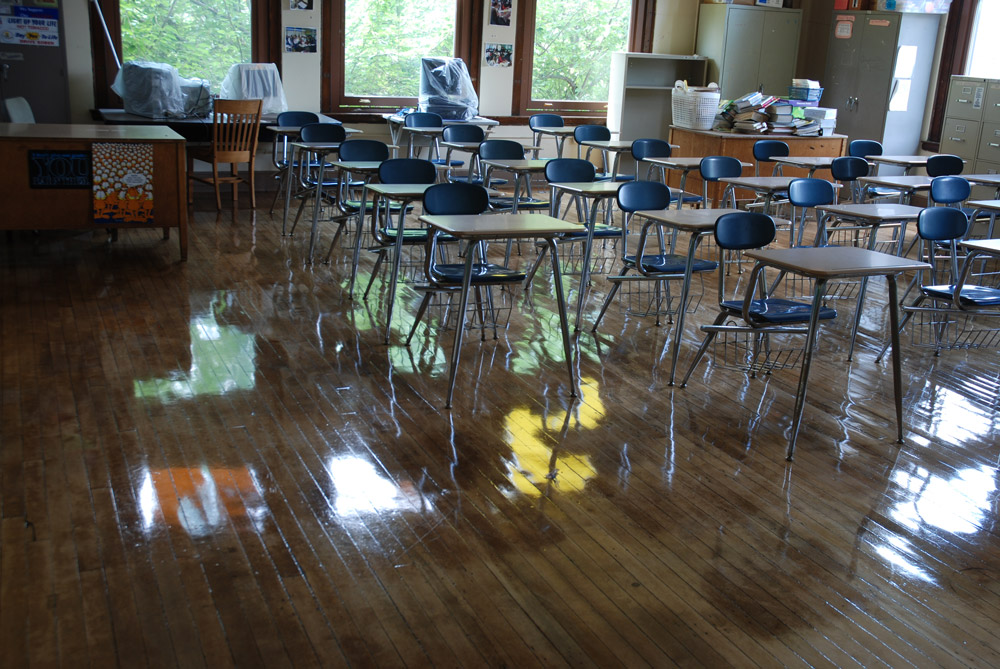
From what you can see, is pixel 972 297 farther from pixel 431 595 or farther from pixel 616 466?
pixel 431 595

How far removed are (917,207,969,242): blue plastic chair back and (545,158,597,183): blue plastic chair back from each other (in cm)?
226

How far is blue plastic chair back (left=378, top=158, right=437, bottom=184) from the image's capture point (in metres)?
5.82

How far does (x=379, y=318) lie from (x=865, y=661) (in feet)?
11.9

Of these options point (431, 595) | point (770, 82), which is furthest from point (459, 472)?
point (770, 82)

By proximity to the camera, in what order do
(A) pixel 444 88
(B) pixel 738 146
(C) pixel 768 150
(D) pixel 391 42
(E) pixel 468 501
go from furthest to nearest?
1. (D) pixel 391 42
2. (A) pixel 444 88
3. (B) pixel 738 146
4. (C) pixel 768 150
5. (E) pixel 468 501

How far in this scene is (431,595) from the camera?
2760 mm

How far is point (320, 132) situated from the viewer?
25.4 feet

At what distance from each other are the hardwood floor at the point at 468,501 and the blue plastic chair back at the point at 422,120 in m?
4.22

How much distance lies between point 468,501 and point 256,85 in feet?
23.8

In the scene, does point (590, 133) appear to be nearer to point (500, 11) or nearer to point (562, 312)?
point (500, 11)

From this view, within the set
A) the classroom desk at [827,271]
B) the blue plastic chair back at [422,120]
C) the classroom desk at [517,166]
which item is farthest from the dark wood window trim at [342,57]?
the classroom desk at [827,271]

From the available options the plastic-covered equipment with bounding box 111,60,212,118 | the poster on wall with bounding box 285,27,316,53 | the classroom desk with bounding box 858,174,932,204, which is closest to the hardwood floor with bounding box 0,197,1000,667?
the classroom desk with bounding box 858,174,932,204

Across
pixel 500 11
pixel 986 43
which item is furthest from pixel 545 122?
pixel 986 43

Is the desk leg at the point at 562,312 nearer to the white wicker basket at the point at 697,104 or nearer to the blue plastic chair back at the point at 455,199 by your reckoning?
the blue plastic chair back at the point at 455,199
